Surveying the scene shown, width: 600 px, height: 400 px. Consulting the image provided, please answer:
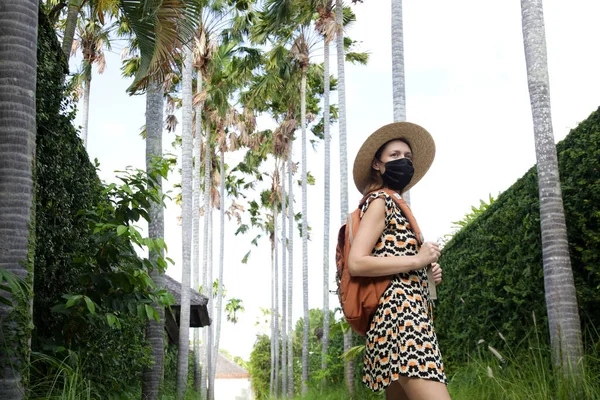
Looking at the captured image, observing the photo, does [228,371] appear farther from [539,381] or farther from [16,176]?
[16,176]

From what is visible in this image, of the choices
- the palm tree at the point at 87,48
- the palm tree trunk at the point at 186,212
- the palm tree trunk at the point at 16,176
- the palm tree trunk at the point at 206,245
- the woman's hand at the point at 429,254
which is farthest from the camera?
the palm tree trunk at the point at 206,245

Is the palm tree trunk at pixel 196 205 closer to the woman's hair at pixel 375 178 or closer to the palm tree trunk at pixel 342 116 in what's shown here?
the palm tree trunk at pixel 342 116

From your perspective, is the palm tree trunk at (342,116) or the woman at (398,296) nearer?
the woman at (398,296)

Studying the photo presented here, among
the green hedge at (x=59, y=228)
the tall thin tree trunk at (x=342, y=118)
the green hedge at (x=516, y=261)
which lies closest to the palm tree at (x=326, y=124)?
the tall thin tree trunk at (x=342, y=118)

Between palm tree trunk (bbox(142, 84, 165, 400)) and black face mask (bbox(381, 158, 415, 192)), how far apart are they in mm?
6153

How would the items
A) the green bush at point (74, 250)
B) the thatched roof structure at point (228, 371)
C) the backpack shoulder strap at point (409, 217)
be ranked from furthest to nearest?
the thatched roof structure at point (228, 371), the green bush at point (74, 250), the backpack shoulder strap at point (409, 217)

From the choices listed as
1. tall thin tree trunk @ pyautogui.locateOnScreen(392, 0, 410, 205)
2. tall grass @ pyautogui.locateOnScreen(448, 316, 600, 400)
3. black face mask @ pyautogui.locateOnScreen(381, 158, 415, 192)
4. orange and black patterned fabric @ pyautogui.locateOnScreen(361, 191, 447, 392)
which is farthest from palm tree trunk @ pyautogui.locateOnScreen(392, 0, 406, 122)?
orange and black patterned fabric @ pyautogui.locateOnScreen(361, 191, 447, 392)

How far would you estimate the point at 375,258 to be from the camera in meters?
2.78

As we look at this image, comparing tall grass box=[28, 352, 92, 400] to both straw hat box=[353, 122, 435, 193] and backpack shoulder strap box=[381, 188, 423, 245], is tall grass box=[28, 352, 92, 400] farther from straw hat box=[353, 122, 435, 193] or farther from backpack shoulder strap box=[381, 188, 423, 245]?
backpack shoulder strap box=[381, 188, 423, 245]

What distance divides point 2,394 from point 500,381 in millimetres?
3972

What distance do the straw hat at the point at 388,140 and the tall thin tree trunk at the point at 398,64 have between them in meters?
6.79

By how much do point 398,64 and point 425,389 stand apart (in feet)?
28.2

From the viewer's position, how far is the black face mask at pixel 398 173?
316 cm

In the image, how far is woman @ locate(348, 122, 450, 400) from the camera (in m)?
2.64
